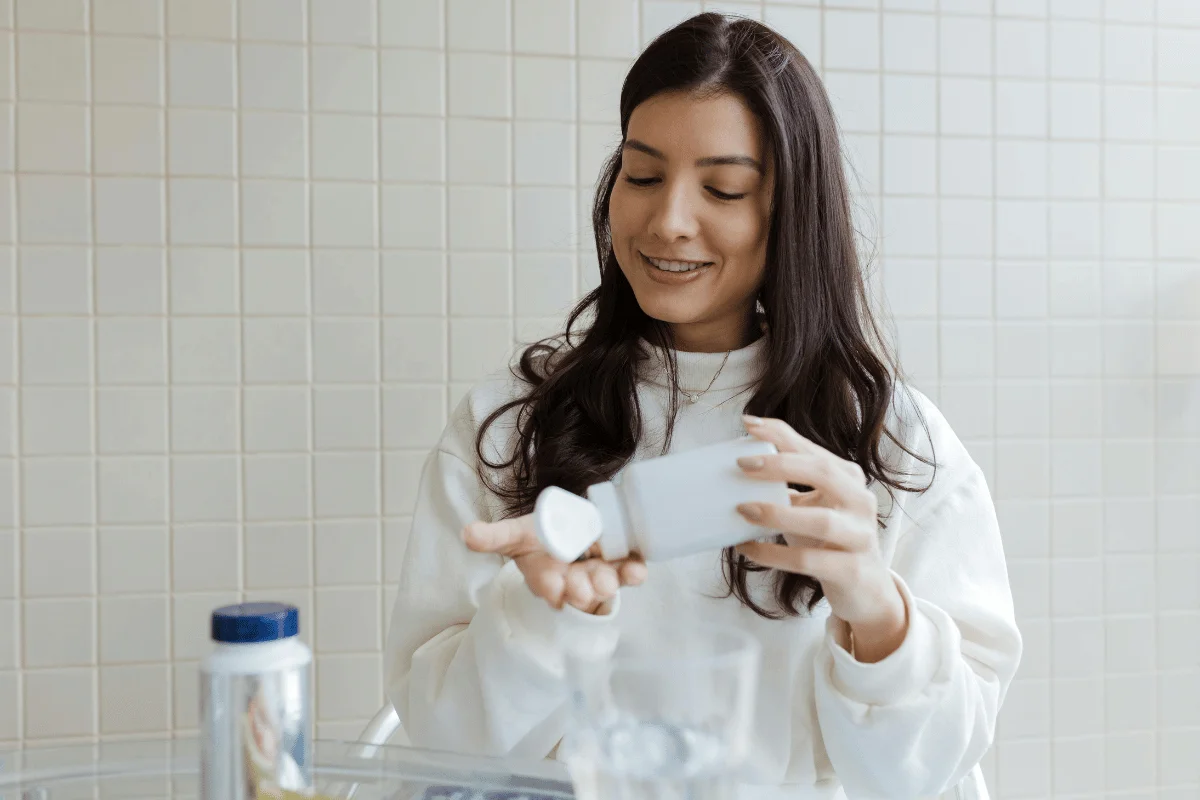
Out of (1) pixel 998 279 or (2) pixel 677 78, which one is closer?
(2) pixel 677 78

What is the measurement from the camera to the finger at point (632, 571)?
0.63 metres

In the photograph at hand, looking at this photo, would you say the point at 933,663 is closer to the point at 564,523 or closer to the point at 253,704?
the point at 564,523

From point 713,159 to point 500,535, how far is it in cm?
47

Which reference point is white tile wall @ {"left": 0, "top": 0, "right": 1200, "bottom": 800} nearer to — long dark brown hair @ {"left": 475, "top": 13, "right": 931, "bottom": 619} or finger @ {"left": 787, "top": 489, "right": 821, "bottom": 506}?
long dark brown hair @ {"left": 475, "top": 13, "right": 931, "bottom": 619}

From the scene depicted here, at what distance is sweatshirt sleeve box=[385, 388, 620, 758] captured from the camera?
813 mm

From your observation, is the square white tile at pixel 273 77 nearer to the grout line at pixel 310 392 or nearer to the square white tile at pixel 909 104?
the grout line at pixel 310 392

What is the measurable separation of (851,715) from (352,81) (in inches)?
40.8

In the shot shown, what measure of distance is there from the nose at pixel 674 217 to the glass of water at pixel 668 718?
0.51m

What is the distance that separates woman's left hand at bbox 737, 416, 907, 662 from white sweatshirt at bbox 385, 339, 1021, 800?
57mm

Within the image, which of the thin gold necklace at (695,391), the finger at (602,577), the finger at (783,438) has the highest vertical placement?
the thin gold necklace at (695,391)

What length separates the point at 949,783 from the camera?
98 cm

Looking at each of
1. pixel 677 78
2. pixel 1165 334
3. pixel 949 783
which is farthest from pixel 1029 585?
pixel 677 78

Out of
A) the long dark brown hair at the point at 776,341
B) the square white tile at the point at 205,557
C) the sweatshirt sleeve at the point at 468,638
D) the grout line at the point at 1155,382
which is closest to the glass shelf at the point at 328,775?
the sweatshirt sleeve at the point at 468,638

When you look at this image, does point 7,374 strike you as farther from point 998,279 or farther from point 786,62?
point 998,279
